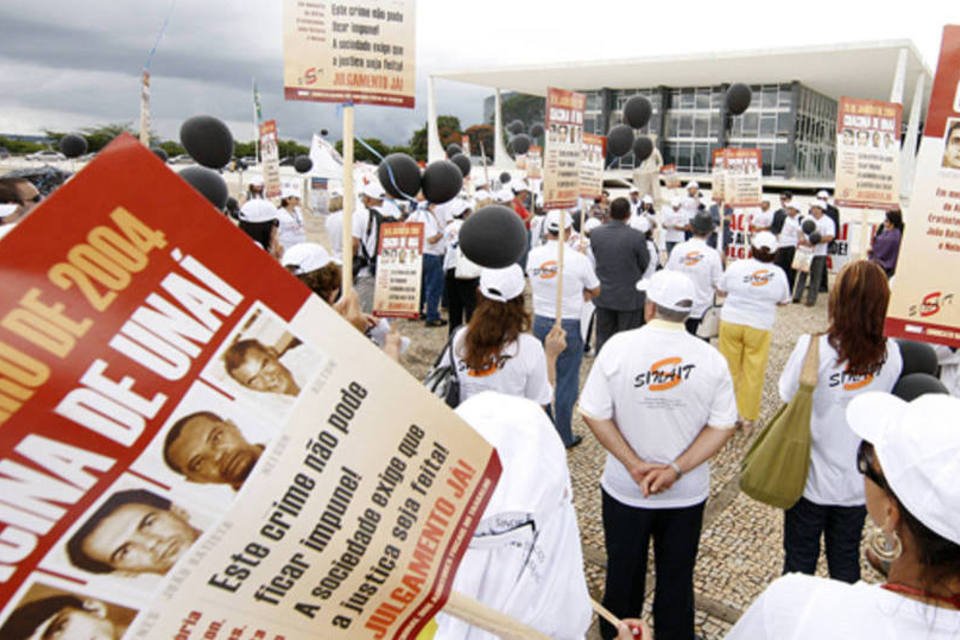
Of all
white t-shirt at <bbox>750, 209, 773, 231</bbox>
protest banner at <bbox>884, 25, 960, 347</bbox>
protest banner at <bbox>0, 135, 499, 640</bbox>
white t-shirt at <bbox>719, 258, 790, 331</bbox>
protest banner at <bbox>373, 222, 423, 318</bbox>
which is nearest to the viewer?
protest banner at <bbox>0, 135, 499, 640</bbox>

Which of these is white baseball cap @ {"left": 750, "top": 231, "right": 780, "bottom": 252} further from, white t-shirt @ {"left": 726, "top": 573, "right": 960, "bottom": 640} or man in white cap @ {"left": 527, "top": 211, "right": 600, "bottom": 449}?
white t-shirt @ {"left": 726, "top": 573, "right": 960, "bottom": 640}

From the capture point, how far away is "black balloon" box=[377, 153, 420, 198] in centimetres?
621

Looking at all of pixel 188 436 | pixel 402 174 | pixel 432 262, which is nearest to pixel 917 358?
pixel 188 436

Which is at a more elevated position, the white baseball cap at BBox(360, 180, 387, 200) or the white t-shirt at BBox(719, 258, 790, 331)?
the white baseball cap at BBox(360, 180, 387, 200)

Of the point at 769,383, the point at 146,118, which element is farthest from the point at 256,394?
the point at 769,383

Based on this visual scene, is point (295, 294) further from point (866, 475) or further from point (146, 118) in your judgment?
point (146, 118)

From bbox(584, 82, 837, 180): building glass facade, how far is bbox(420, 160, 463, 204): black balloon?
2951 cm

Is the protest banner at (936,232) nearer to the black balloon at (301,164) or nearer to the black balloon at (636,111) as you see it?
the black balloon at (636,111)

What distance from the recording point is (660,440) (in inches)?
114

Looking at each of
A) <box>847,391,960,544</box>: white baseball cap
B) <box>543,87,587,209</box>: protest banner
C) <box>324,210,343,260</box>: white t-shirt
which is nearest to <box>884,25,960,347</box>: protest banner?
<box>847,391,960,544</box>: white baseball cap

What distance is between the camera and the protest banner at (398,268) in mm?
4777

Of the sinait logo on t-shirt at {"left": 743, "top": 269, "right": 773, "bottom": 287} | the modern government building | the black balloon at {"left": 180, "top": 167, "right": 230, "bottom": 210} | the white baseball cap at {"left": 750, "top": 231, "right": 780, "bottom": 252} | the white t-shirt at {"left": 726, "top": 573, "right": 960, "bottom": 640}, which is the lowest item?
the sinait logo on t-shirt at {"left": 743, "top": 269, "right": 773, "bottom": 287}

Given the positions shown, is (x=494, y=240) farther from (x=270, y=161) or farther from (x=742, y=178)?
(x=742, y=178)

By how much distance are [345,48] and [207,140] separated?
351 cm
